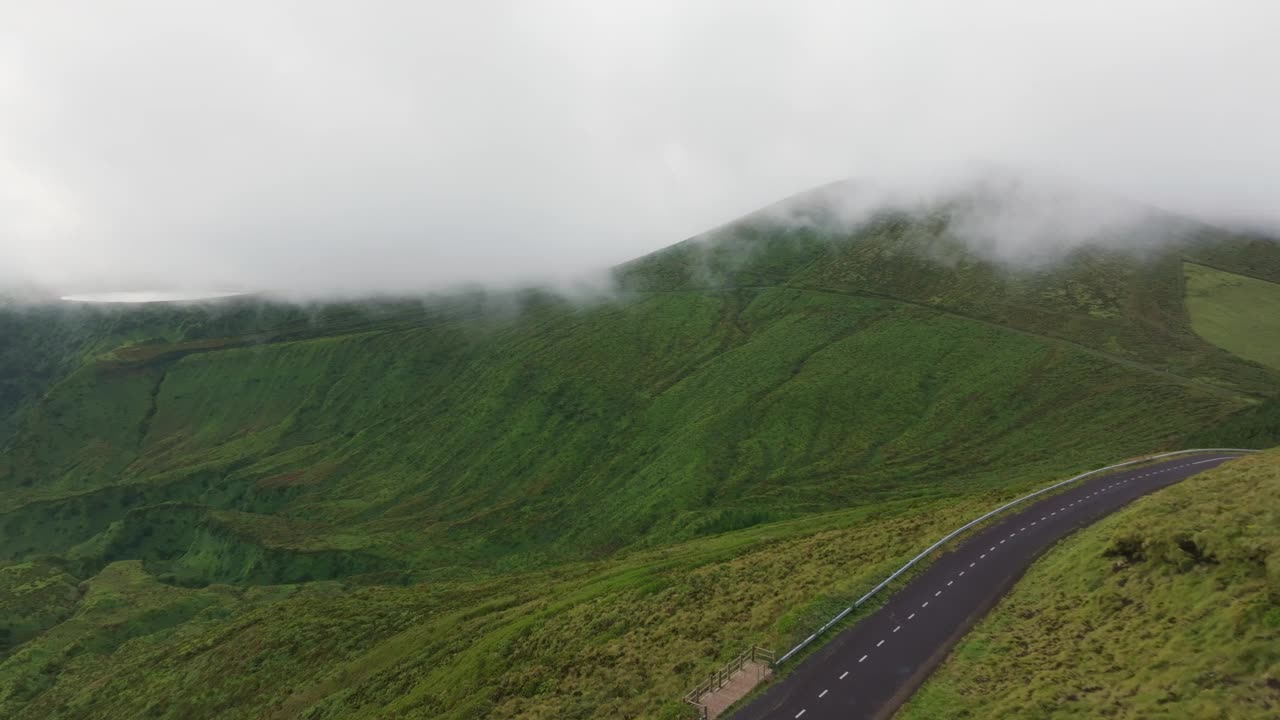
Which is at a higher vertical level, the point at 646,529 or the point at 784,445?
the point at 784,445

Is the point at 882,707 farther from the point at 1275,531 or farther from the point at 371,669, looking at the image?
the point at 371,669

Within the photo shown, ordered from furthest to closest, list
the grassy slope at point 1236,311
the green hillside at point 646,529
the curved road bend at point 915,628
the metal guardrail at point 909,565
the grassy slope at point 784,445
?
the grassy slope at point 1236,311, the grassy slope at point 784,445, the green hillside at point 646,529, the metal guardrail at point 909,565, the curved road bend at point 915,628

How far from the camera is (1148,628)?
3394 cm

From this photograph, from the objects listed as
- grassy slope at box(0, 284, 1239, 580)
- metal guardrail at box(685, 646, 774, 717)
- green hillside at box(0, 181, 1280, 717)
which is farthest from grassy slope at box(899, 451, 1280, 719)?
grassy slope at box(0, 284, 1239, 580)

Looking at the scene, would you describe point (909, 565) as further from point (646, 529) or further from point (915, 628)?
point (646, 529)

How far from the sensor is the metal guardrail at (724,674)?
125 feet

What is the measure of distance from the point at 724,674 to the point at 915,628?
13.4 metres

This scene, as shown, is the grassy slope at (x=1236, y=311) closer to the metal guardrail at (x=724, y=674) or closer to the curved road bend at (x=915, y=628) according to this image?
the curved road bend at (x=915, y=628)

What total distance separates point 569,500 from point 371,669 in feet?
288

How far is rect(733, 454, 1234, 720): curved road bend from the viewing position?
3606 centimetres

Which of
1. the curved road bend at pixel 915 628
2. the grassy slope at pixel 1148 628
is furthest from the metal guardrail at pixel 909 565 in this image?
the grassy slope at pixel 1148 628

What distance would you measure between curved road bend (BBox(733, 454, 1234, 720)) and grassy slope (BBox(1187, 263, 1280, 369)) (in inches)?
4837

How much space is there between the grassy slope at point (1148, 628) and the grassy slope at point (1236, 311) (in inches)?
5299

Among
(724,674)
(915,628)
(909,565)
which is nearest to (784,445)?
(909,565)
